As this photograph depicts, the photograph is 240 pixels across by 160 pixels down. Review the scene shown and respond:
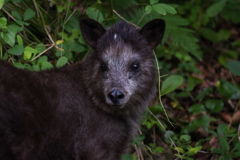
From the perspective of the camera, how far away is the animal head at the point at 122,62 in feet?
16.7

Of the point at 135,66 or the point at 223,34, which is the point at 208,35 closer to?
the point at 223,34

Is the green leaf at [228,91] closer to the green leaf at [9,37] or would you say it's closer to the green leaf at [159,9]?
the green leaf at [159,9]

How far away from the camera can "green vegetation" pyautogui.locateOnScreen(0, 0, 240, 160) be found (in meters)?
5.82

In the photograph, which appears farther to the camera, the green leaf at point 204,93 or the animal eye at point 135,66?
the green leaf at point 204,93

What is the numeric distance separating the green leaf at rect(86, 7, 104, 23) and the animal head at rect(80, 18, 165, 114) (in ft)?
2.30

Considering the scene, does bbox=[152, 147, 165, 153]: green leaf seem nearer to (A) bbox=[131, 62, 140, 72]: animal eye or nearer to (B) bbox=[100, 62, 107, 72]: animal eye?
(A) bbox=[131, 62, 140, 72]: animal eye

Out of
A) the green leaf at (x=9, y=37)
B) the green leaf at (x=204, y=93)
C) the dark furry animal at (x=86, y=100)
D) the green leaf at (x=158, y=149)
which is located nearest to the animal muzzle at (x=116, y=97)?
the dark furry animal at (x=86, y=100)

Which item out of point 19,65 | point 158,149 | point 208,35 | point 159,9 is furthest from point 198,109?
point 19,65

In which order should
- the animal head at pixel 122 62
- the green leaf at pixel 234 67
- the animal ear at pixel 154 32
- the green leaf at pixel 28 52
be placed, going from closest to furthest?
the animal head at pixel 122 62, the animal ear at pixel 154 32, the green leaf at pixel 28 52, the green leaf at pixel 234 67

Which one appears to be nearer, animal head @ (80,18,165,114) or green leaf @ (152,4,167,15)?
animal head @ (80,18,165,114)

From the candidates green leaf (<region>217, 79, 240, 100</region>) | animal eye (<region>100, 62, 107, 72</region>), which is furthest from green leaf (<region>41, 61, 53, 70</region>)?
green leaf (<region>217, 79, 240, 100</region>)

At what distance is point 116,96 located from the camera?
4.79m

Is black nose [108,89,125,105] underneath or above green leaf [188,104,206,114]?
above

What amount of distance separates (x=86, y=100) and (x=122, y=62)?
696 mm
